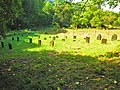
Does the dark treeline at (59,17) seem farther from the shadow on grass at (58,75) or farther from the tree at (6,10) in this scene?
the shadow on grass at (58,75)

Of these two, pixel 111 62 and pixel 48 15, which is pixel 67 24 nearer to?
pixel 48 15

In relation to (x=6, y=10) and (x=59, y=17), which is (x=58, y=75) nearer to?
(x=6, y=10)

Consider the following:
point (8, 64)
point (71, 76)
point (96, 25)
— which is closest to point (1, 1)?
point (8, 64)

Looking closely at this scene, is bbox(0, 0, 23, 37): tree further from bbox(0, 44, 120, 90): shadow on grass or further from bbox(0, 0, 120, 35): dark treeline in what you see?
bbox(0, 0, 120, 35): dark treeline

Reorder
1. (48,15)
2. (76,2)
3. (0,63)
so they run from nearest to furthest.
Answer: (0,63), (76,2), (48,15)

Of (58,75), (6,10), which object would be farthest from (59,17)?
(58,75)

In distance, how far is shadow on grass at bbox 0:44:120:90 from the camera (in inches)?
360

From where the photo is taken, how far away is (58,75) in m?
10.6

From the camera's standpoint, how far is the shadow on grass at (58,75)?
9.14 m

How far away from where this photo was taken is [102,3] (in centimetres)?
1731

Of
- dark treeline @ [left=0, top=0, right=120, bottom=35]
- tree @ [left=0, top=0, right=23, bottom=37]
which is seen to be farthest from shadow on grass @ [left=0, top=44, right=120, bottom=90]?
dark treeline @ [left=0, top=0, right=120, bottom=35]

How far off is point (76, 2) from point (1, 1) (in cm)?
608

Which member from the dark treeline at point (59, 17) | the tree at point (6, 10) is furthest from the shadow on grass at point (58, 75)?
the dark treeline at point (59, 17)

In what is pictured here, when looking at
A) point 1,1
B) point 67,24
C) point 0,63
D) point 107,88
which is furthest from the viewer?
point 67,24
